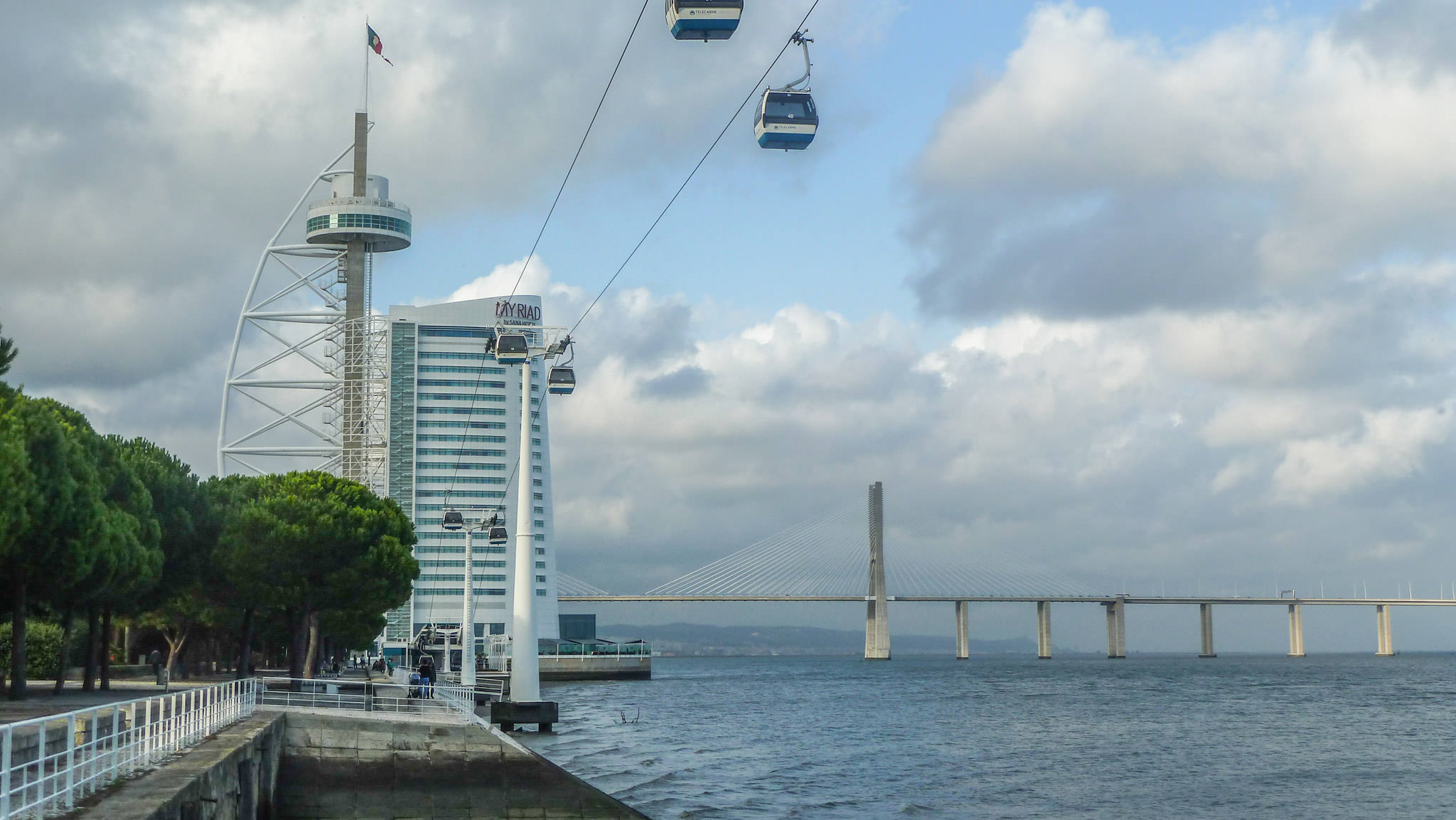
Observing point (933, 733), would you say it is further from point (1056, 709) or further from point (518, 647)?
point (518, 647)

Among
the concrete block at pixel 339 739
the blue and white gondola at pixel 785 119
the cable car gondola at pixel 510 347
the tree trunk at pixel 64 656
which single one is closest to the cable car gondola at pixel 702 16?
the blue and white gondola at pixel 785 119

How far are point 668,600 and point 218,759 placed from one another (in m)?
157

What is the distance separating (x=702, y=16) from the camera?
16.8m

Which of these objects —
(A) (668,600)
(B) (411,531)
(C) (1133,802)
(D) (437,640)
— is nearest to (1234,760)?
(C) (1133,802)

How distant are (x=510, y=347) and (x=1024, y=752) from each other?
28122 mm

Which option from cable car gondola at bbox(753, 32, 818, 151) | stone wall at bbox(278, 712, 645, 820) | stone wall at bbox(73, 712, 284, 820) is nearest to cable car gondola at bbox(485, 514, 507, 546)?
stone wall at bbox(278, 712, 645, 820)

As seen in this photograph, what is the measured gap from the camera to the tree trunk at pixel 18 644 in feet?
123

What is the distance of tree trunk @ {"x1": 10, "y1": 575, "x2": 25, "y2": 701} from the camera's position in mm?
37500

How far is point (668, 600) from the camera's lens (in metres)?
177

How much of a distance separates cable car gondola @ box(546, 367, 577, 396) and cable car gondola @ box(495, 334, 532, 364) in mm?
1251

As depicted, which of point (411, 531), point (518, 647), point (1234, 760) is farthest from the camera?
point (411, 531)

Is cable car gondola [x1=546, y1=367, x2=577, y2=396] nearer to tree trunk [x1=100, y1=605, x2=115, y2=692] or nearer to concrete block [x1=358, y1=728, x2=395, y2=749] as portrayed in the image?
concrete block [x1=358, y1=728, x2=395, y2=749]

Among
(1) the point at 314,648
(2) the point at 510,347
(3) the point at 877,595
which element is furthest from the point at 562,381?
(3) the point at 877,595

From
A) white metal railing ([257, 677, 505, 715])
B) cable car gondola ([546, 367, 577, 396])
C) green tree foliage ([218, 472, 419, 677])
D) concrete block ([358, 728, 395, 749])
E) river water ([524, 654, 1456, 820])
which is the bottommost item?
river water ([524, 654, 1456, 820])
